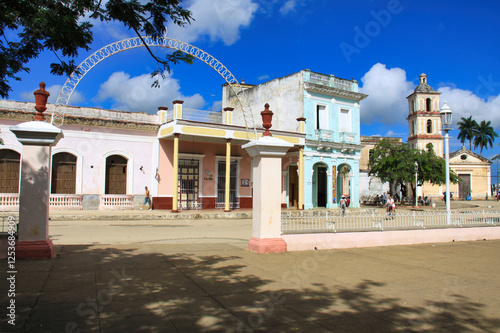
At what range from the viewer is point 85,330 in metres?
3.61

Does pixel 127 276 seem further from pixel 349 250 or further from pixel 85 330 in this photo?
pixel 349 250

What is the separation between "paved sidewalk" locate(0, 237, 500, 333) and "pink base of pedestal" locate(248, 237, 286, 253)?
19cm

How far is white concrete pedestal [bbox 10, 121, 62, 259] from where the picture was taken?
6859 mm

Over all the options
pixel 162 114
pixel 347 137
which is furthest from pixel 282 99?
pixel 162 114

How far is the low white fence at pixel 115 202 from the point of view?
745 inches

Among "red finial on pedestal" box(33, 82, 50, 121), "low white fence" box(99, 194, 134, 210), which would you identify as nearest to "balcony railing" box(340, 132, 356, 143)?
"low white fence" box(99, 194, 134, 210)

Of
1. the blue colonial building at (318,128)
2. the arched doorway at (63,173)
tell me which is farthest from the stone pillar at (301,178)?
the arched doorway at (63,173)

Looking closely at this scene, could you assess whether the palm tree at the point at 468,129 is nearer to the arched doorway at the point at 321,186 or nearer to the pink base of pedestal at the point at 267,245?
the arched doorway at the point at 321,186

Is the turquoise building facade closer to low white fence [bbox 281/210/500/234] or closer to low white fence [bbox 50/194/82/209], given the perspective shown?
low white fence [bbox 281/210/500/234]

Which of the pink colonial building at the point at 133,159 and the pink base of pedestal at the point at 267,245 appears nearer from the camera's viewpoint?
the pink base of pedestal at the point at 267,245

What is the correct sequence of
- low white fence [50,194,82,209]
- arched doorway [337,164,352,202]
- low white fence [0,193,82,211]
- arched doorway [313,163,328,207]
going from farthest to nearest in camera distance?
arched doorway [313,163,328,207]
arched doorway [337,164,352,202]
low white fence [50,194,82,209]
low white fence [0,193,82,211]

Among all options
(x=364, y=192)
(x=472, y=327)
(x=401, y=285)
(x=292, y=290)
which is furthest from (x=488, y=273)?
(x=364, y=192)

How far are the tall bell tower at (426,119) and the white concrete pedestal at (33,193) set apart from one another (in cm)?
4291

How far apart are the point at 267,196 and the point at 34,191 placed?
4365 mm
